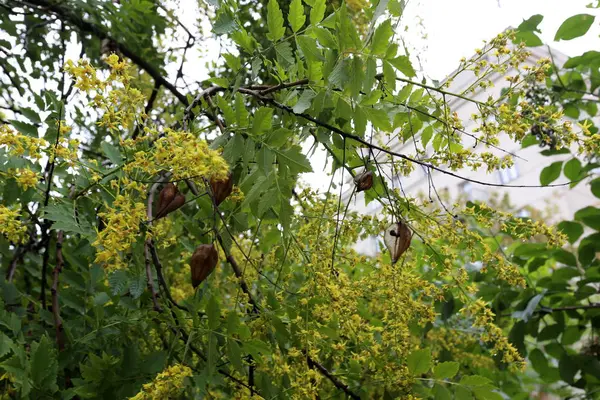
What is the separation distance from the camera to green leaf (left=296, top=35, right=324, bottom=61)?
0.78 meters

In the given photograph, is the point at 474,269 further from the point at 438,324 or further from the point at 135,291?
the point at 135,291

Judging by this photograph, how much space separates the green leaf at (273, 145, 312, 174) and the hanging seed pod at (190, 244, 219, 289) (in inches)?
6.3

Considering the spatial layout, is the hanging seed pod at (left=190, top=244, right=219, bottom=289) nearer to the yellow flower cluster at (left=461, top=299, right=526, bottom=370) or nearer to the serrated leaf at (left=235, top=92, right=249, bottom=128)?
the serrated leaf at (left=235, top=92, right=249, bottom=128)

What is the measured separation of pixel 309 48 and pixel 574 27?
111 cm

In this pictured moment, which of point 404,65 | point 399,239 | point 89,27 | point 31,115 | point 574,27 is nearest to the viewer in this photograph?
point 404,65

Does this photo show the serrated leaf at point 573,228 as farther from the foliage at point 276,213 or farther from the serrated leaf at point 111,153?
the serrated leaf at point 111,153

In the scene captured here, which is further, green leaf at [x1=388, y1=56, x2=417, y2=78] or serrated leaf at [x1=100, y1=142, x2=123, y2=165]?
serrated leaf at [x1=100, y1=142, x2=123, y2=165]

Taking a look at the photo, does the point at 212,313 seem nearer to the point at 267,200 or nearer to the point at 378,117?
the point at 267,200

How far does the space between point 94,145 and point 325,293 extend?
1425 millimetres

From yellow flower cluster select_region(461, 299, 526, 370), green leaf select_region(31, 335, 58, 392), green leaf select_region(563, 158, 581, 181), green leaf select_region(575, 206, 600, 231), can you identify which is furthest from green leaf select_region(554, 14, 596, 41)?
green leaf select_region(31, 335, 58, 392)

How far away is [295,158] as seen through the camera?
0.76 metres

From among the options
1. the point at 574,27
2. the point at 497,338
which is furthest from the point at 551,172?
the point at 497,338

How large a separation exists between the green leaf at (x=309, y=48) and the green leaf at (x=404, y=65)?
4.0 inches

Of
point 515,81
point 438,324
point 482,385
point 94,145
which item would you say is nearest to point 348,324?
point 482,385
